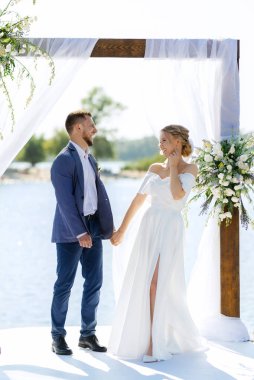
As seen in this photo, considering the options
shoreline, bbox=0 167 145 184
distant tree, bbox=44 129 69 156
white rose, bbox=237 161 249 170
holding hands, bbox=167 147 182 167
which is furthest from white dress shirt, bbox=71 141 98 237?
distant tree, bbox=44 129 69 156

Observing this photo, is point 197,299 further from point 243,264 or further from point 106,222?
point 243,264

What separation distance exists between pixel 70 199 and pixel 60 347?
3.00ft

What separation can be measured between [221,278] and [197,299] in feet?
0.80

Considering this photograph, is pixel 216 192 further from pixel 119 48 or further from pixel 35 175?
pixel 35 175

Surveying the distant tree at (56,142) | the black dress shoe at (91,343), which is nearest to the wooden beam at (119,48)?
the black dress shoe at (91,343)

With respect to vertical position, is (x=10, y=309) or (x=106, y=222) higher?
(x=106, y=222)

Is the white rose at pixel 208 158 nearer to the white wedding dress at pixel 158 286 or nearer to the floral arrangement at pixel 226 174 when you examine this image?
the floral arrangement at pixel 226 174

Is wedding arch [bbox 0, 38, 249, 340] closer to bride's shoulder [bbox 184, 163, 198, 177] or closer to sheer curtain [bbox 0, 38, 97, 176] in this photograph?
sheer curtain [bbox 0, 38, 97, 176]

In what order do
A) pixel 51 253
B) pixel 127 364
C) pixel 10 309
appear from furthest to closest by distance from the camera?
pixel 51 253 < pixel 10 309 < pixel 127 364

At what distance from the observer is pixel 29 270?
14094 mm

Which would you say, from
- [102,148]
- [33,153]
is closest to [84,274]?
[102,148]

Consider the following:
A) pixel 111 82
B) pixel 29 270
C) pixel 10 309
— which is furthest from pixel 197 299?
pixel 111 82

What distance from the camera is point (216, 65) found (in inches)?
204

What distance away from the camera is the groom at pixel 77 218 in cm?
450
